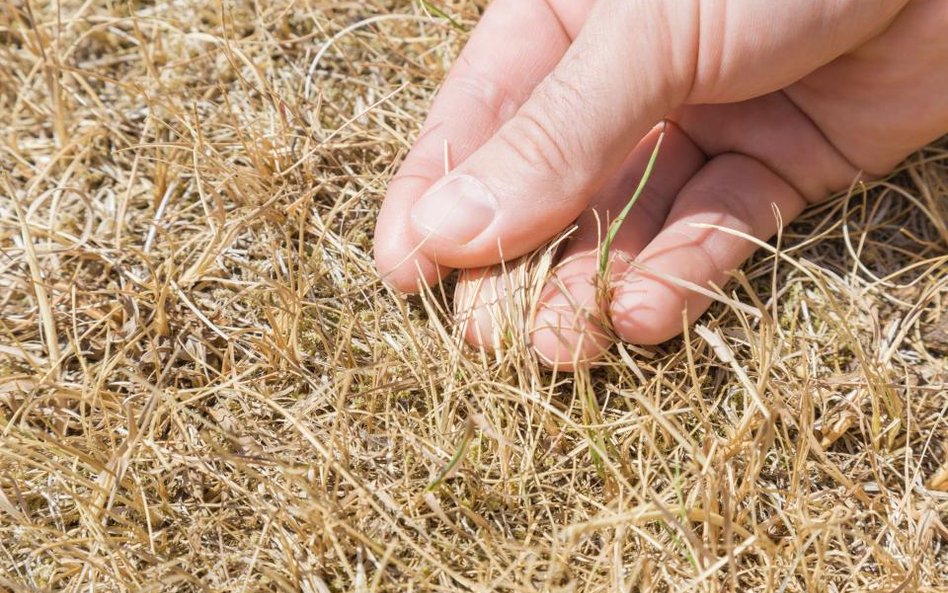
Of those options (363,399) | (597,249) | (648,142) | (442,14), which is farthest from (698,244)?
(442,14)

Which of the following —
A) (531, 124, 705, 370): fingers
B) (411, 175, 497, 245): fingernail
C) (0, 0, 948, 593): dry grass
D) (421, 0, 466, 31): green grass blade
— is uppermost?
(421, 0, 466, 31): green grass blade

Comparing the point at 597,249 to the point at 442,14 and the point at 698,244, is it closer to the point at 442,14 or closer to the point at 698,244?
the point at 698,244

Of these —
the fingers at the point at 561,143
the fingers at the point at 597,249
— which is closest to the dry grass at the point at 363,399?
the fingers at the point at 597,249

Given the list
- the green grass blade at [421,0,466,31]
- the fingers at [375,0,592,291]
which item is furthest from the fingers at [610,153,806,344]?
the green grass blade at [421,0,466,31]

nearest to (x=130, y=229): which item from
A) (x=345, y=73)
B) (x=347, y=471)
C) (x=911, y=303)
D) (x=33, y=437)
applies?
(x=33, y=437)

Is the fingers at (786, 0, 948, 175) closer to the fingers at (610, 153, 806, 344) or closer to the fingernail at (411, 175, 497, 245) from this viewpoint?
the fingers at (610, 153, 806, 344)

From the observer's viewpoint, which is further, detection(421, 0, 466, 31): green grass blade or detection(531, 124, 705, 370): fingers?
detection(421, 0, 466, 31): green grass blade

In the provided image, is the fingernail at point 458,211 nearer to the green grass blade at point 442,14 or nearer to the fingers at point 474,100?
the fingers at point 474,100
